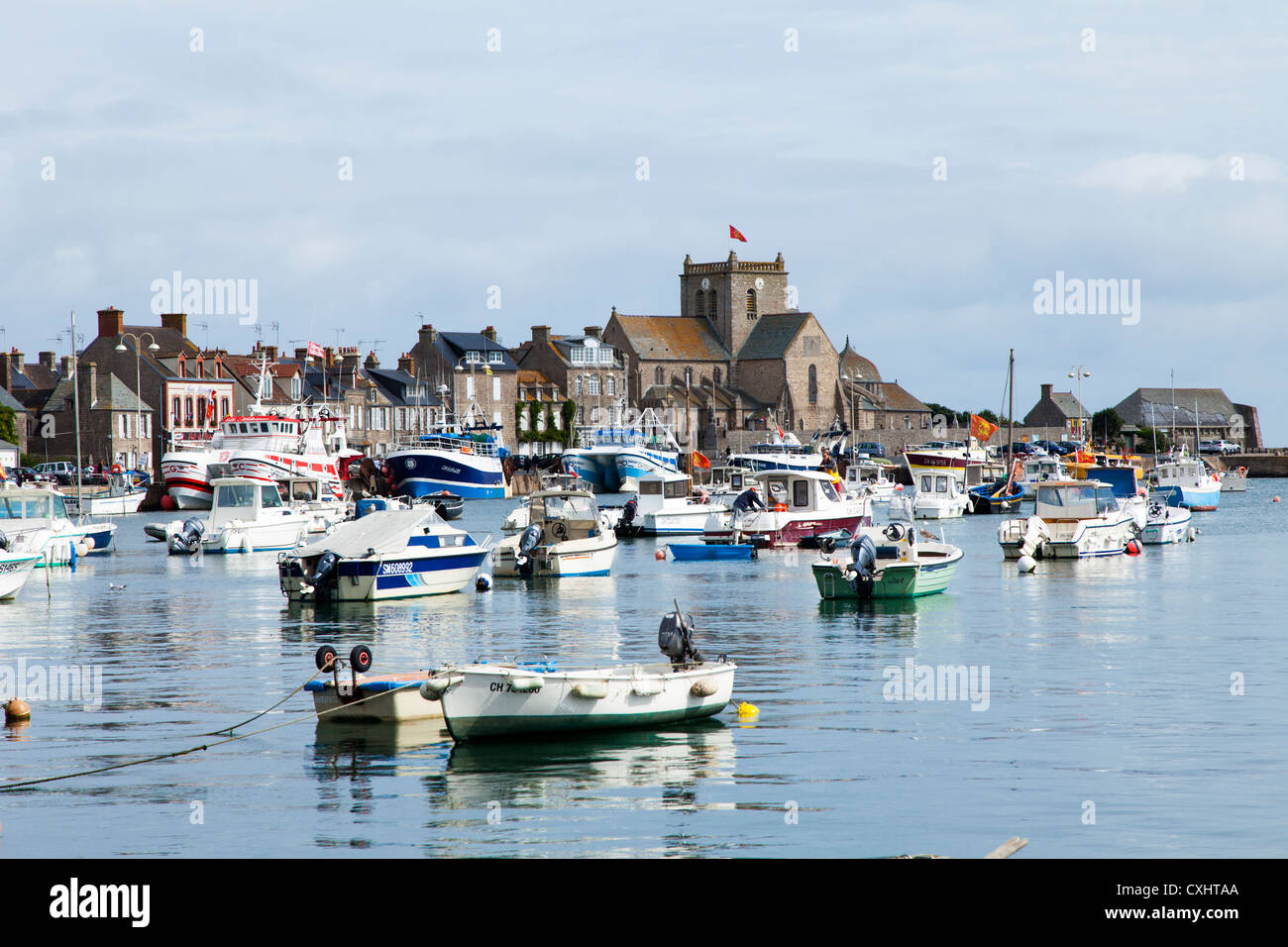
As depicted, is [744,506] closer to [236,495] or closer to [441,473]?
[236,495]

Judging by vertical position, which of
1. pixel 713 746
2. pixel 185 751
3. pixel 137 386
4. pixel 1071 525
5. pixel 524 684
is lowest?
pixel 713 746

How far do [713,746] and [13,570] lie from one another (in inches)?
1039

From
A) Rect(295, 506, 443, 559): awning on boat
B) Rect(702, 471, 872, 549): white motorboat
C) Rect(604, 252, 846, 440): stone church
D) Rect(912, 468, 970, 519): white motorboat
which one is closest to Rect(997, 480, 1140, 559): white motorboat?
Rect(702, 471, 872, 549): white motorboat

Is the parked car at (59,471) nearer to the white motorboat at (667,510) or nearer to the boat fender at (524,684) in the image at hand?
the white motorboat at (667,510)

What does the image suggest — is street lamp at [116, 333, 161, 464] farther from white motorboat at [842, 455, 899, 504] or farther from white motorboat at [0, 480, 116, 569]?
white motorboat at [0, 480, 116, 569]

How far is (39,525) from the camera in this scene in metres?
52.8

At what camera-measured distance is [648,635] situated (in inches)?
1323

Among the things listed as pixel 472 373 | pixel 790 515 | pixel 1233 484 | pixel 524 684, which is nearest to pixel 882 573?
pixel 524 684

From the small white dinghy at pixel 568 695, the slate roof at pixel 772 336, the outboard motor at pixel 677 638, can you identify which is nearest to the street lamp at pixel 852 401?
the slate roof at pixel 772 336

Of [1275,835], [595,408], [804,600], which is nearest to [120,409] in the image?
[595,408]

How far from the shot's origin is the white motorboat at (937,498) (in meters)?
87.6

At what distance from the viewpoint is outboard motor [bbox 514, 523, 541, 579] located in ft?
155
